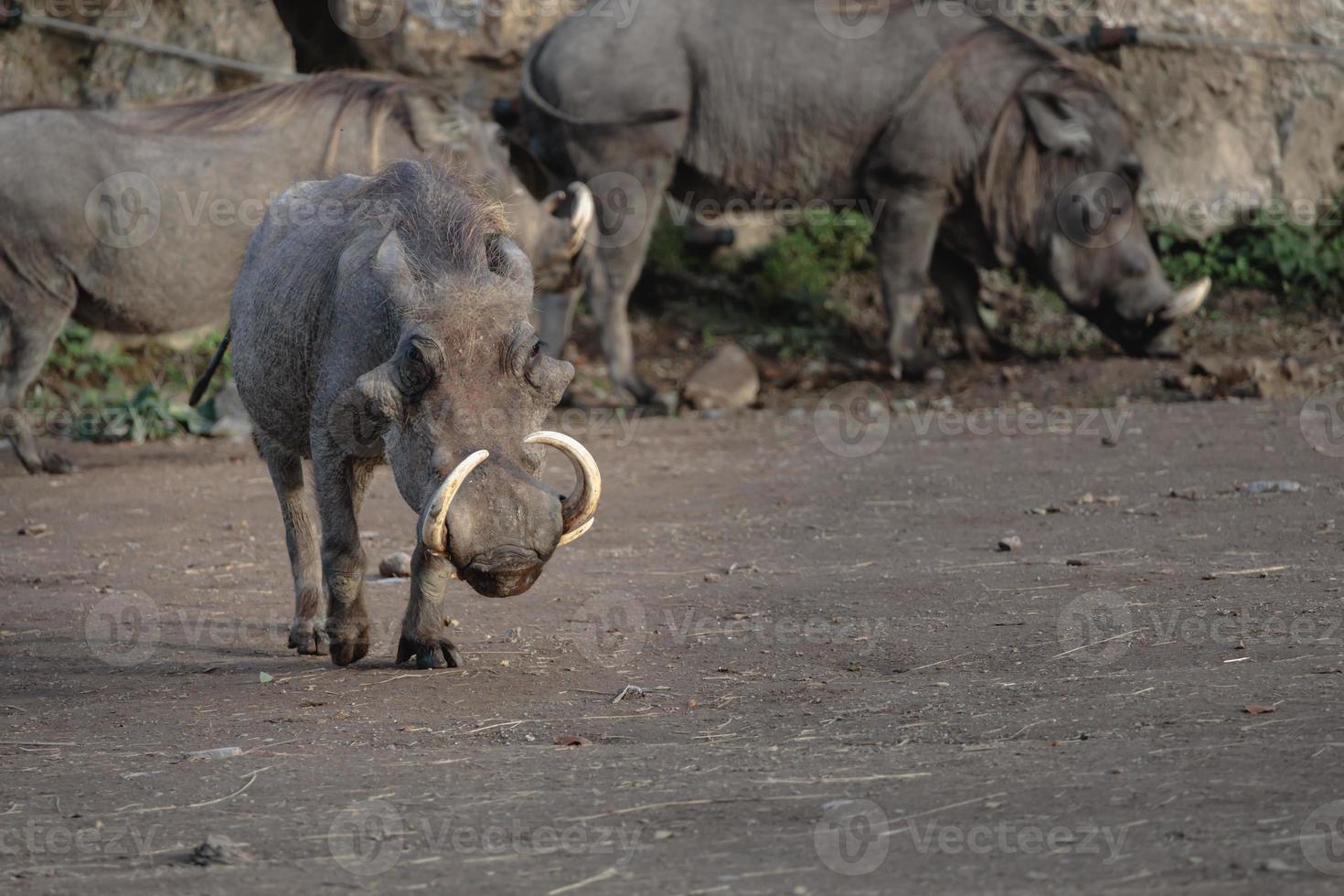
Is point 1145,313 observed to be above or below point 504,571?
below

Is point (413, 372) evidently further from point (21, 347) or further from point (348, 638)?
point (21, 347)

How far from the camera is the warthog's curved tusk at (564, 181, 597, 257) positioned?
881 centimetres

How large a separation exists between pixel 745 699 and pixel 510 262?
1.25m

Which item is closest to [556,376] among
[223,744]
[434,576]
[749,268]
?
[434,576]

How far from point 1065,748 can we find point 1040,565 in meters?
2.09

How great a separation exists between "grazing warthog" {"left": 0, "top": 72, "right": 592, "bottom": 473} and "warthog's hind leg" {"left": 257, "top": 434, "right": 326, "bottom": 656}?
2.88m

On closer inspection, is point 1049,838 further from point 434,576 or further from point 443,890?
point 434,576

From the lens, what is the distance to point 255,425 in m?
5.15

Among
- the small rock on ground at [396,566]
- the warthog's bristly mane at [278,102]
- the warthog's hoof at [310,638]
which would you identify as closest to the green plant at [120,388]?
the warthog's bristly mane at [278,102]

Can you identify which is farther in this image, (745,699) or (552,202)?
(552,202)

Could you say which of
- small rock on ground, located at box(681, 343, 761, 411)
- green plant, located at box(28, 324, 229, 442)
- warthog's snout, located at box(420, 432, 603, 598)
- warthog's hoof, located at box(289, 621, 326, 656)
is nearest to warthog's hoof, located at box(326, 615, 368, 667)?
warthog's hoof, located at box(289, 621, 326, 656)

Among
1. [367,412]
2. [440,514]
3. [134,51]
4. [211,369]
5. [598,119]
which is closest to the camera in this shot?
[440,514]

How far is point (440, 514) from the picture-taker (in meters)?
3.79

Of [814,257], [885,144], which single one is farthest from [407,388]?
[814,257]
